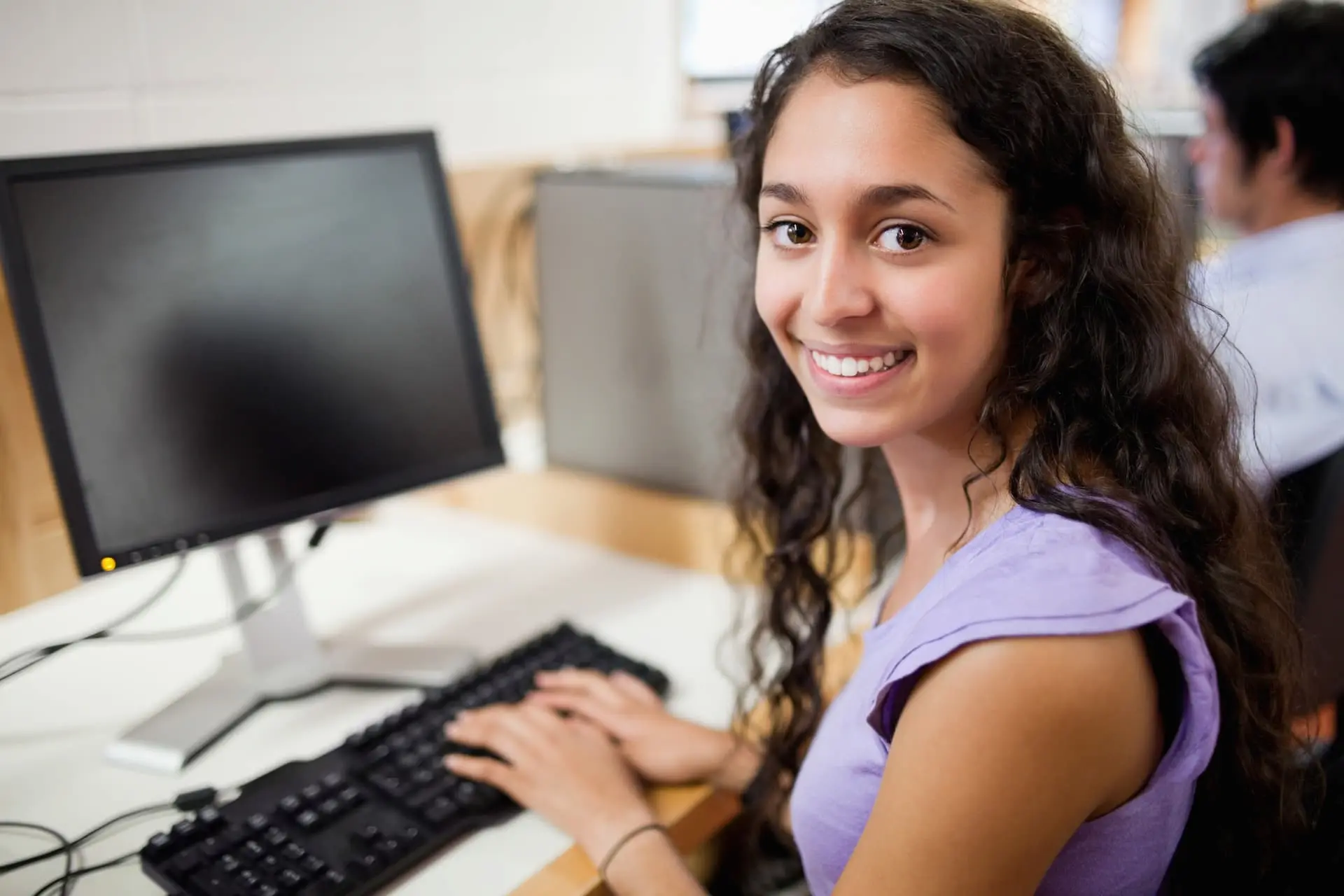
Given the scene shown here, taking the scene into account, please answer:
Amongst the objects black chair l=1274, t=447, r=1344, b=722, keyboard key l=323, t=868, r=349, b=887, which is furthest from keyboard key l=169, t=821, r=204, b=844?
black chair l=1274, t=447, r=1344, b=722

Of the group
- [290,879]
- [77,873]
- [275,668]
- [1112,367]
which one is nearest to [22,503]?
[275,668]

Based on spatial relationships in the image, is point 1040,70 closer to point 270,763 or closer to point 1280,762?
point 1280,762

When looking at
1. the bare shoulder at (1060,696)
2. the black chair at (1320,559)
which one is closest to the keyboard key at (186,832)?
the bare shoulder at (1060,696)

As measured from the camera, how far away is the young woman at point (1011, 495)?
0.67m

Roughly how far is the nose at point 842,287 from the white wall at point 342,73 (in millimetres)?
886

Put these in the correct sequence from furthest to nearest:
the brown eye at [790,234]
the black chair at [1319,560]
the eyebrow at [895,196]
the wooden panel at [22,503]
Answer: the black chair at [1319,560] < the wooden panel at [22,503] < the brown eye at [790,234] < the eyebrow at [895,196]

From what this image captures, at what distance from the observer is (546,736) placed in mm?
967

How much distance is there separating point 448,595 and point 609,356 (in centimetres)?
38

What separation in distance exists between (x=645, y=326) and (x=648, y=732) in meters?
0.58

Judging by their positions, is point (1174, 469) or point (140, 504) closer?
point (1174, 469)

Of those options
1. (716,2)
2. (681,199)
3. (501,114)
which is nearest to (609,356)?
(681,199)

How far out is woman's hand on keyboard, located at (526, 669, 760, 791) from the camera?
38.4 inches

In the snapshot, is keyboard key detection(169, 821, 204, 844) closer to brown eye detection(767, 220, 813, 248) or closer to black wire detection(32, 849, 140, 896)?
black wire detection(32, 849, 140, 896)

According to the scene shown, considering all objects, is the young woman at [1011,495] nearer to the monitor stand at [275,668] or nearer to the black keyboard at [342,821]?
the black keyboard at [342,821]
